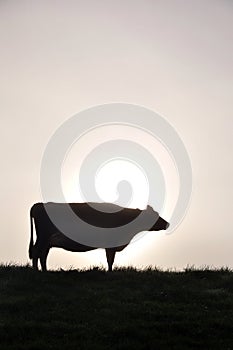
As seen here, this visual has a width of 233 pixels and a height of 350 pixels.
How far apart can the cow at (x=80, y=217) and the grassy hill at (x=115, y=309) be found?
4.64 m

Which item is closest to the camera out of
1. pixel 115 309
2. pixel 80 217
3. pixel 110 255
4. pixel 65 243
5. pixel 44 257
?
pixel 115 309

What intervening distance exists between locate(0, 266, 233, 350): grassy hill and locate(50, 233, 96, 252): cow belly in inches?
214

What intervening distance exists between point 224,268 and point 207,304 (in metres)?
5.72

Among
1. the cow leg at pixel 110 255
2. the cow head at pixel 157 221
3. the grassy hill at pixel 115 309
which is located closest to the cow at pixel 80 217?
the cow leg at pixel 110 255

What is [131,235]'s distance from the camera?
94.4 ft

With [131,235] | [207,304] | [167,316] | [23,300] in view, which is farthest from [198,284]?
[131,235]

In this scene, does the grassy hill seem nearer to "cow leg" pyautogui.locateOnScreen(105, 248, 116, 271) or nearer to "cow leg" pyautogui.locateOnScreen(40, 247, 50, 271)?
"cow leg" pyautogui.locateOnScreen(40, 247, 50, 271)


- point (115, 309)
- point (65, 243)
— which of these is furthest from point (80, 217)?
point (115, 309)

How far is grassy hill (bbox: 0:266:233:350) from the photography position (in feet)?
45.4

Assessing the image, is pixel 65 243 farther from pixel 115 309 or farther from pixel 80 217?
pixel 115 309

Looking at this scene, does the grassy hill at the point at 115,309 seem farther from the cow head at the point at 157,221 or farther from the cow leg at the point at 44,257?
the cow head at the point at 157,221

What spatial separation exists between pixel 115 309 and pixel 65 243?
11.4 m

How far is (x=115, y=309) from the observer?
1628 centimetres

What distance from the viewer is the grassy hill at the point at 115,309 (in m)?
13.9
